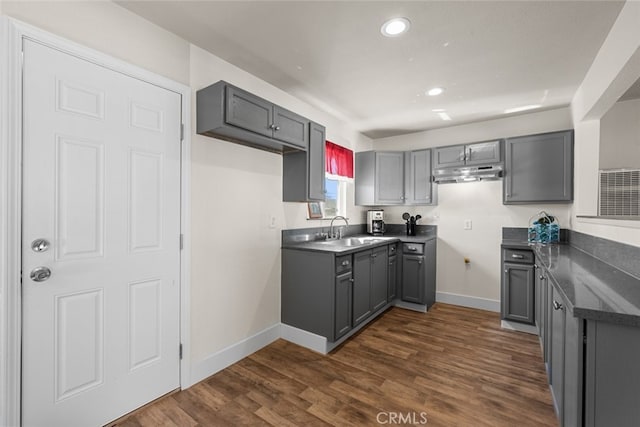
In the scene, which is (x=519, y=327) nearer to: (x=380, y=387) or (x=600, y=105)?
(x=380, y=387)

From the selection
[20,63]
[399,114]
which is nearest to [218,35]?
[20,63]

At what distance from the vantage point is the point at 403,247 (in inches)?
148

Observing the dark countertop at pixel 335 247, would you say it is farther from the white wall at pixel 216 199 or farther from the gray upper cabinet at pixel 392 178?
the gray upper cabinet at pixel 392 178

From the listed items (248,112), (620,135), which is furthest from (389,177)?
(248,112)

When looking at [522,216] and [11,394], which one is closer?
[11,394]

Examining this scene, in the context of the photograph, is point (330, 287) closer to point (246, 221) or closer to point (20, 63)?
point (246, 221)

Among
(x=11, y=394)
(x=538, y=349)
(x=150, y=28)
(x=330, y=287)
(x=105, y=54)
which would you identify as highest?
(x=150, y=28)

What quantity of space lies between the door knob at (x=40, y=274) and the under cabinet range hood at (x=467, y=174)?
388cm

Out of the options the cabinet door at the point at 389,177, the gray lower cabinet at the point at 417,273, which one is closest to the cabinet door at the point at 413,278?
the gray lower cabinet at the point at 417,273

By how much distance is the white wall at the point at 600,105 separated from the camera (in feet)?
5.37

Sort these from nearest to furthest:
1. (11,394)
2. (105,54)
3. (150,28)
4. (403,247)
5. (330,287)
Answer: (11,394), (105,54), (150,28), (330,287), (403,247)

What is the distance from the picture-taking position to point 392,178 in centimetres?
410

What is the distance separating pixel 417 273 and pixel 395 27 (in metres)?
2.79

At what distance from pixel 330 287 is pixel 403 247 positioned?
1586 mm
